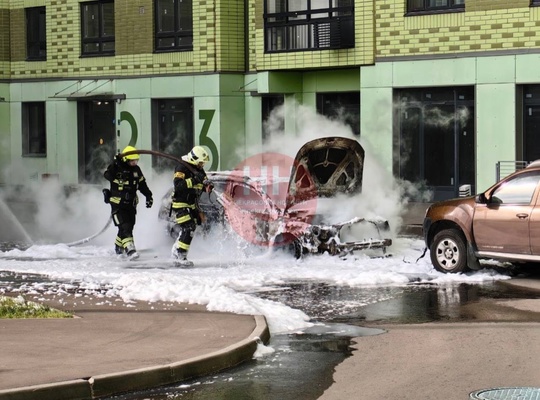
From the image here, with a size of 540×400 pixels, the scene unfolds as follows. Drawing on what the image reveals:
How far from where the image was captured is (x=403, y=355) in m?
10.7

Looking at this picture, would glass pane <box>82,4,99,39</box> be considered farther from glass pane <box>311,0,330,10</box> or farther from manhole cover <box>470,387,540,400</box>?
manhole cover <box>470,387,540,400</box>

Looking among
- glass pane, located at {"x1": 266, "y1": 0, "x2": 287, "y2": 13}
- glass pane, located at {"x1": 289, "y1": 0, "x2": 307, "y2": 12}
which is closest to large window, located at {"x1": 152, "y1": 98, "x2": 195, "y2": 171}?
glass pane, located at {"x1": 266, "y1": 0, "x2": 287, "y2": 13}

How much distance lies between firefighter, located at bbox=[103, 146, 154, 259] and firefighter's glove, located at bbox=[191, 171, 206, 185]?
3.72 feet

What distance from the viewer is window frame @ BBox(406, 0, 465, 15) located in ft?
90.7

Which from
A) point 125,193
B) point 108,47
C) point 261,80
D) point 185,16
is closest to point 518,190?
point 125,193

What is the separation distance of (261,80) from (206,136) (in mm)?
2981

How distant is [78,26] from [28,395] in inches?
1193

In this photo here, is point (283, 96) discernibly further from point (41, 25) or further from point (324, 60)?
point (41, 25)

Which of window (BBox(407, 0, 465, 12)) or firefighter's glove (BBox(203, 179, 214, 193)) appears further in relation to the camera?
window (BBox(407, 0, 465, 12))

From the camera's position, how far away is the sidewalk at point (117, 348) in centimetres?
922

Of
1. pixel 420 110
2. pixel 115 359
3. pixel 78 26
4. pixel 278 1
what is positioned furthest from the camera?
pixel 78 26

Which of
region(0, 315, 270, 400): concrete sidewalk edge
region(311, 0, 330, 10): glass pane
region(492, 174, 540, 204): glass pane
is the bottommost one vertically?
region(0, 315, 270, 400): concrete sidewalk edge

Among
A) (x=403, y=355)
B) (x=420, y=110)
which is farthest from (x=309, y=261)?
(x=420, y=110)

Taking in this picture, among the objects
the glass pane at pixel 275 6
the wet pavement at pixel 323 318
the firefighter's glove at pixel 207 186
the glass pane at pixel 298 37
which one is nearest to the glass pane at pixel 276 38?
the glass pane at pixel 298 37
